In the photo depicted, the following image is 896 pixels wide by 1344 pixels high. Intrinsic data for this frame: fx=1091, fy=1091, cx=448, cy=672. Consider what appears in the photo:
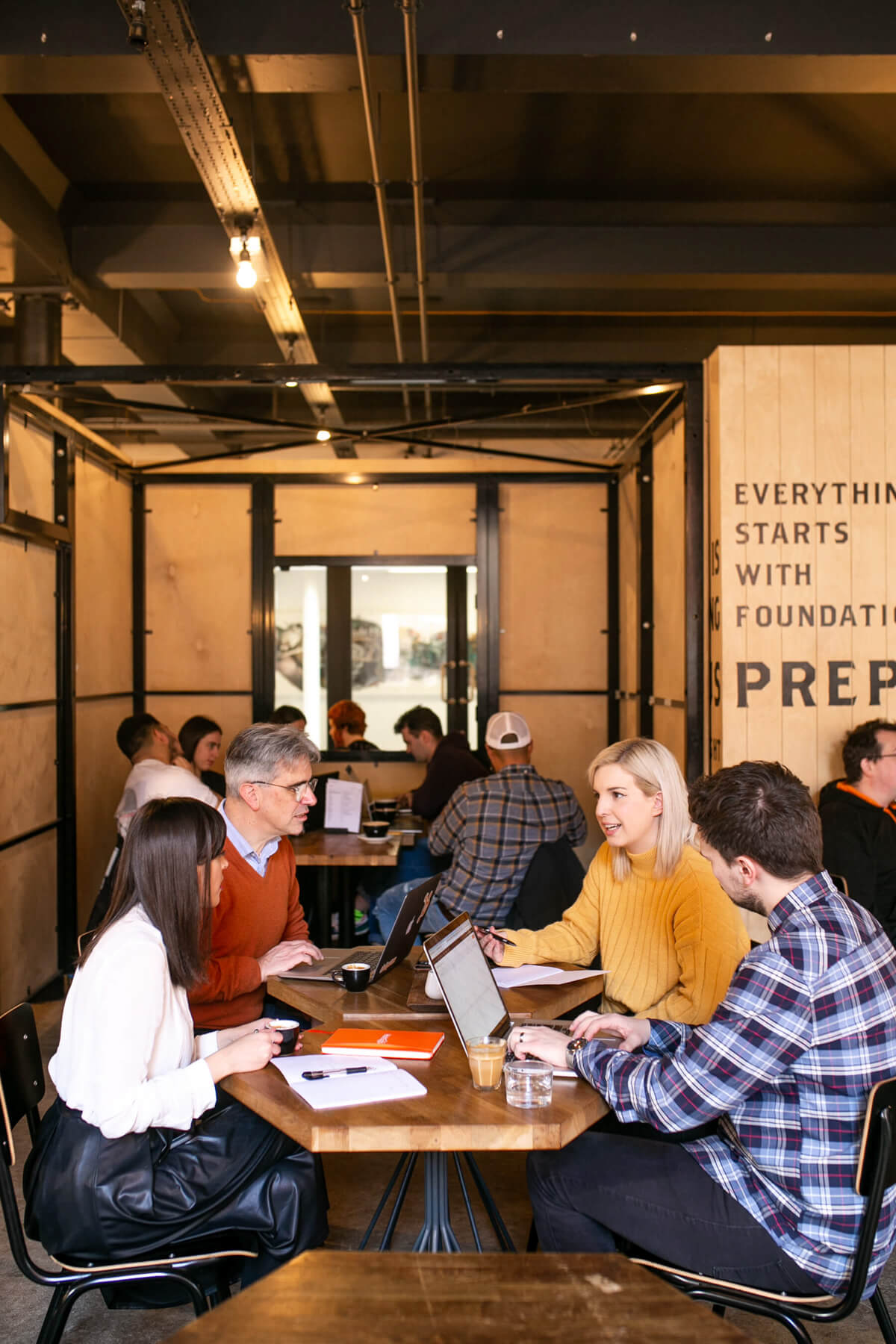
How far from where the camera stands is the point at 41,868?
5879mm

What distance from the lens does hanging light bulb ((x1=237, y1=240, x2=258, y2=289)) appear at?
4.33 metres

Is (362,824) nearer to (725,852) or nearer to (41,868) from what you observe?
(41,868)

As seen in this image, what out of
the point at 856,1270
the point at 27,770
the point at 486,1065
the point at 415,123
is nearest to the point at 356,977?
the point at 486,1065

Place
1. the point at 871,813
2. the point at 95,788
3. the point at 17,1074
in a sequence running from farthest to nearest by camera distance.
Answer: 1. the point at 95,788
2. the point at 871,813
3. the point at 17,1074

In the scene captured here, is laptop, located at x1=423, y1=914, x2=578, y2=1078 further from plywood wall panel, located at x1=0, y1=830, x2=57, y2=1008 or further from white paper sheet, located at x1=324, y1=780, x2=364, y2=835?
plywood wall panel, located at x1=0, y1=830, x2=57, y2=1008

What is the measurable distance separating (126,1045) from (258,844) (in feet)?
3.65

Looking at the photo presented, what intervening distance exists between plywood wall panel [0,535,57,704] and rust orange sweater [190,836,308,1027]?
2.62 metres

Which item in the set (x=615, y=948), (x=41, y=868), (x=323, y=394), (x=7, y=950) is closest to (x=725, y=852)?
(x=615, y=948)

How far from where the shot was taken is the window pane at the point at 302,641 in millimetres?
7762

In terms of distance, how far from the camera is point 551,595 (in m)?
7.72

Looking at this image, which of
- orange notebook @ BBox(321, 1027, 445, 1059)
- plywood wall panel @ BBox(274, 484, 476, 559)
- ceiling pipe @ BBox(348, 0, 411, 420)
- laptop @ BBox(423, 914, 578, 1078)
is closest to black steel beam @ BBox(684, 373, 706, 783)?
ceiling pipe @ BBox(348, 0, 411, 420)

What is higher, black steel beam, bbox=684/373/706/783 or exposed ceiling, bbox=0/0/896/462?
exposed ceiling, bbox=0/0/896/462

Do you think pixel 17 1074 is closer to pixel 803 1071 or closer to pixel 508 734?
pixel 803 1071

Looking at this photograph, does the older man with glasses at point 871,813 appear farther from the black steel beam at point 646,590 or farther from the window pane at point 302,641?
the window pane at point 302,641
